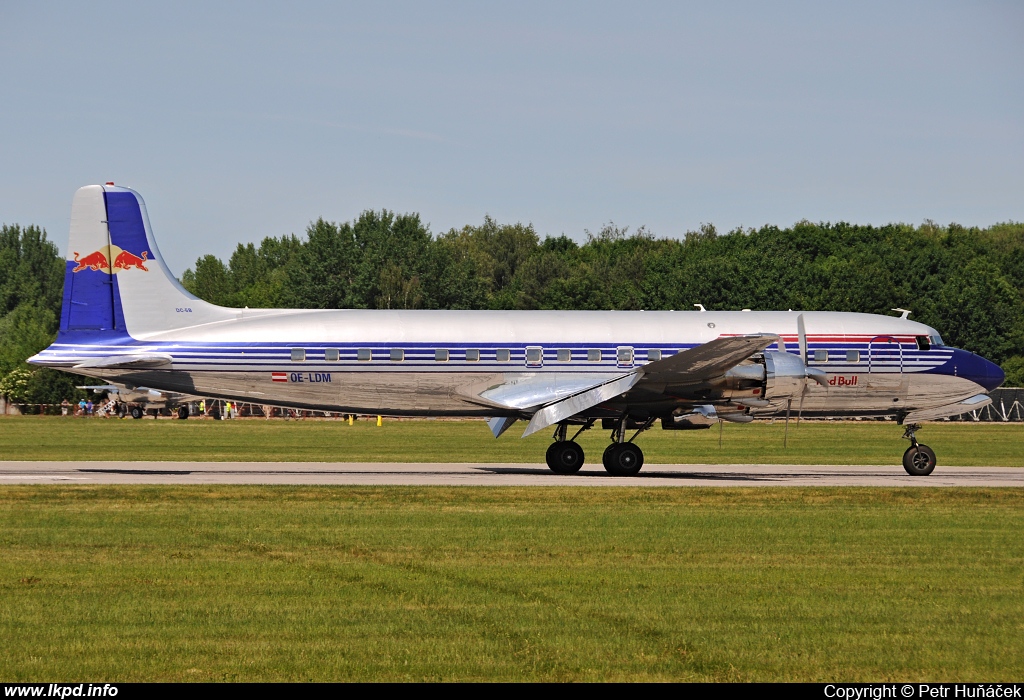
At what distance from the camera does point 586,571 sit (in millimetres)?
14773

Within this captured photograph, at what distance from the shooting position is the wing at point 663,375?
2619 cm

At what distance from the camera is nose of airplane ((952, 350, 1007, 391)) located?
31.5m

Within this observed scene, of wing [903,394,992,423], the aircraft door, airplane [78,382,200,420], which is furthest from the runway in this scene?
airplane [78,382,200,420]

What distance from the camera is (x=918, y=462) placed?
30.8m

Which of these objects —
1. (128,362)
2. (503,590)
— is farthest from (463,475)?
(503,590)

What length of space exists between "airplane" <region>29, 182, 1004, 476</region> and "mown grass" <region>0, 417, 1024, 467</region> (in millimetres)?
6525

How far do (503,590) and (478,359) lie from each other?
1646cm

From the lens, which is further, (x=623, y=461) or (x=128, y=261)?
(x=128, y=261)

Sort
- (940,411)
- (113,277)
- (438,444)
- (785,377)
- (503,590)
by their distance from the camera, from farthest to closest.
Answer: (438,444) → (940,411) → (113,277) → (785,377) → (503,590)

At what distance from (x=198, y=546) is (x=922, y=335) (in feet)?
73.1

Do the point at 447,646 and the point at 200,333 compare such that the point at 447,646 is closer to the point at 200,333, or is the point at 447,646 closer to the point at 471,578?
the point at 471,578

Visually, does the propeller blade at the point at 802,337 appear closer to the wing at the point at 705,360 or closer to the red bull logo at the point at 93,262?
the wing at the point at 705,360

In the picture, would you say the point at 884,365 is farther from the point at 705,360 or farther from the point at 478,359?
the point at 478,359

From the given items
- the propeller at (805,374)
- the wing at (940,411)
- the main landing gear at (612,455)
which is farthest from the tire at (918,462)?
the main landing gear at (612,455)
